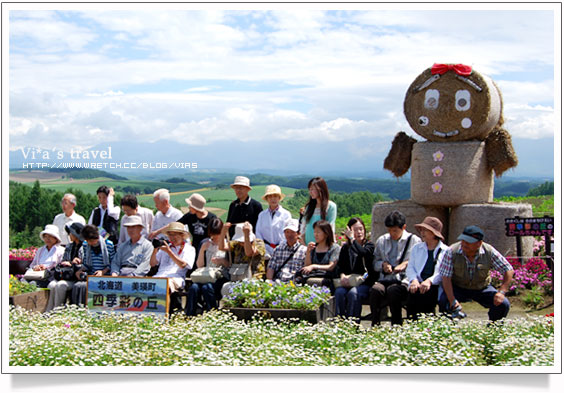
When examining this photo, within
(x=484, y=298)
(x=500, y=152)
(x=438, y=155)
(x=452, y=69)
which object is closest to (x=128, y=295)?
(x=484, y=298)

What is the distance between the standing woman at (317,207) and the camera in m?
7.52

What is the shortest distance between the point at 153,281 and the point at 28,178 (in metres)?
3.36

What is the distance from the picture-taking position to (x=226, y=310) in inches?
267

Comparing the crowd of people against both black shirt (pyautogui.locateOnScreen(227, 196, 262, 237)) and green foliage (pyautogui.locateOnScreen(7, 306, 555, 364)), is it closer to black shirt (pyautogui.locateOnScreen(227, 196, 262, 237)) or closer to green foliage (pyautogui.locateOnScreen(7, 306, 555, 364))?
black shirt (pyautogui.locateOnScreen(227, 196, 262, 237))

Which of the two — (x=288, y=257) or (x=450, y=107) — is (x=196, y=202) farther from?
(x=450, y=107)

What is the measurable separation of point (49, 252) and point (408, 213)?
4.48 meters

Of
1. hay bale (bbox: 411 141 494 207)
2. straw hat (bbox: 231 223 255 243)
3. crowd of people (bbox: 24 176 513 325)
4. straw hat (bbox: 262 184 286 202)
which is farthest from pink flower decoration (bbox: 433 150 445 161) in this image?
straw hat (bbox: 231 223 255 243)

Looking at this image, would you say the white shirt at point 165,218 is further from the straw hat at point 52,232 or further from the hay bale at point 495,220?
the hay bale at point 495,220

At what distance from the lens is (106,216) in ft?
27.8

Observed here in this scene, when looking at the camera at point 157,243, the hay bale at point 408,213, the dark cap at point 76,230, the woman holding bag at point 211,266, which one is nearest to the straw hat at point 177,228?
the camera at point 157,243

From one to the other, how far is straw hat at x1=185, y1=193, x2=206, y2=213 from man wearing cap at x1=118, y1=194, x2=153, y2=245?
57cm

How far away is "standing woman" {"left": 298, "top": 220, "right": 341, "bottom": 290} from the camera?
711 cm
